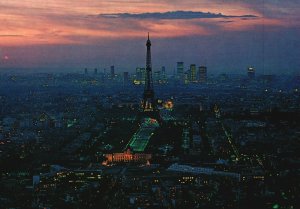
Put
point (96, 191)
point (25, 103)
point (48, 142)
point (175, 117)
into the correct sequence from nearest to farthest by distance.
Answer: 1. point (96, 191)
2. point (48, 142)
3. point (175, 117)
4. point (25, 103)

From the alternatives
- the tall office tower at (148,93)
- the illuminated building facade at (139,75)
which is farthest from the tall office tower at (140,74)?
the tall office tower at (148,93)

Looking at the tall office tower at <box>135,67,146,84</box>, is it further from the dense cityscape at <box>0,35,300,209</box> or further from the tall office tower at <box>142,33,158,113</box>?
the tall office tower at <box>142,33,158,113</box>

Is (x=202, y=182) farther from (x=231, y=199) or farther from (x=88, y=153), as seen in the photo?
(x=88, y=153)

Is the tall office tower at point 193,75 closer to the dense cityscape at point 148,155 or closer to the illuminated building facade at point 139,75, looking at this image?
the illuminated building facade at point 139,75

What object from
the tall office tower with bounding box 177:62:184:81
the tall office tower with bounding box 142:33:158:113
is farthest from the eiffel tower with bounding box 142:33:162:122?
the tall office tower with bounding box 177:62:184:81

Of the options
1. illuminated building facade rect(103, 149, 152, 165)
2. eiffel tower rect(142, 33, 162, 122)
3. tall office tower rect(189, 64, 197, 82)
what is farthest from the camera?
tall office tower rect(189, 64, 197, 82)

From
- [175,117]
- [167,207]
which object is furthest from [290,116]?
[167,207]

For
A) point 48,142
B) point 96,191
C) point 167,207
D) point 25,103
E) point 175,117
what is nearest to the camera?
point 167,207

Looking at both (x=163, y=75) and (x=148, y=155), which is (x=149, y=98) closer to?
(x=148, y=155)

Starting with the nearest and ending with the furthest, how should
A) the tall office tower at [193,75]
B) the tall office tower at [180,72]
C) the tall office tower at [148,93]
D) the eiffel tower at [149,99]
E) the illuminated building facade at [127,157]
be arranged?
the illuminated building facade at [127,157] → the eiffel tower at [149,99] → the tall office tower at [148,93] → the tall office tower at [193,75] → the tall office tower at [180,72]
